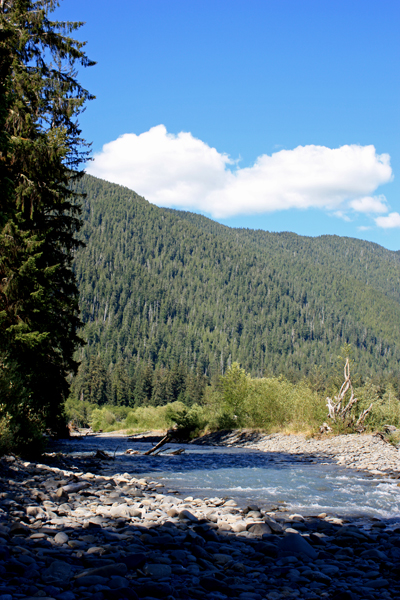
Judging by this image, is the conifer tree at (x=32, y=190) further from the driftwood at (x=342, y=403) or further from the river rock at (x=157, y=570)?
the driftwood at (x=342, y=403)

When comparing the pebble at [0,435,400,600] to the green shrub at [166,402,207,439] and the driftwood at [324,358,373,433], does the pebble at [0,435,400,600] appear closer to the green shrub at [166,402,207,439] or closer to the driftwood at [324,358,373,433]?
the driftwood at [324,358,373,433]

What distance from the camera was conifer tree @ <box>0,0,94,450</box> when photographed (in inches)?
516

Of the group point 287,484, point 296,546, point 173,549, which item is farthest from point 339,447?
point 173,549

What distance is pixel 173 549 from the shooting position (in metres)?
6.52

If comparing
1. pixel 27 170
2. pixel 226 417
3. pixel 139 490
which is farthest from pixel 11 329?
pixel 226 417

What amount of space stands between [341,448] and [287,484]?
1109 cm

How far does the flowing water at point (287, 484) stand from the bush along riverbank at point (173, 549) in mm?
1519

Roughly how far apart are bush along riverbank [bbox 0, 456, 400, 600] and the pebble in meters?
0.01

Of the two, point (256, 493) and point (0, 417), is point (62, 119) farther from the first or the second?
point (256, 493)

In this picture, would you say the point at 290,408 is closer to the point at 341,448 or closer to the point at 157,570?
the point at 341,448

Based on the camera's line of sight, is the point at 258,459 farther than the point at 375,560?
Yes

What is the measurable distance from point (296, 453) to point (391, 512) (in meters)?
16.0

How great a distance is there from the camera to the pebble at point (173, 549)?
485 centimetres

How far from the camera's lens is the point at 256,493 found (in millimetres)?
12727
